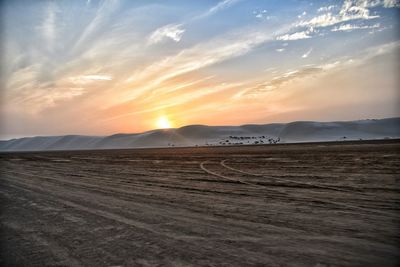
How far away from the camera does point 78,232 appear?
6.28 meters

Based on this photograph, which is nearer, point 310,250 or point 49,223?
point 310,250

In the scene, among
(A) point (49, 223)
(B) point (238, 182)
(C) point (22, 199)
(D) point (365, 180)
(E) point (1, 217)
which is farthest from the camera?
(B) point (238, 182)

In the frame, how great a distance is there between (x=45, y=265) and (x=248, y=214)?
4320 mm

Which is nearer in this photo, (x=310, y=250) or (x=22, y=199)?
(x=310, y=250)

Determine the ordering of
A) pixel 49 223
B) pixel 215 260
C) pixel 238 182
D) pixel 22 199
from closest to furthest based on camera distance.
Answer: pixel 215 260 < pixel 49 223 < pixel 22 199 < pixel 238 182

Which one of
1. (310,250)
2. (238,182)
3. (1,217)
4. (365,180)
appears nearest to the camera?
(310,250)

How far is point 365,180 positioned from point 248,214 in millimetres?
7362

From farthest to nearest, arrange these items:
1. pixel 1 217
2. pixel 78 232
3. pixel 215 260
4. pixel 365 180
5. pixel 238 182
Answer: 1. pixel 238 182
2. pixel 365 180
3. pixel 1 217
4. pixel 78 232
5. pixel 215 260

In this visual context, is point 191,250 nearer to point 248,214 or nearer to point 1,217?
point 248,214

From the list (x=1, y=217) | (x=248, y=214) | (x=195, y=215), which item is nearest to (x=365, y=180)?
(x=248, y=214)

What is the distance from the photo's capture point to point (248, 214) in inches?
293

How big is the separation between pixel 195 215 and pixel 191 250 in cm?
250

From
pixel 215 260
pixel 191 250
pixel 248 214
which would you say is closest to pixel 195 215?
pixel 248 214

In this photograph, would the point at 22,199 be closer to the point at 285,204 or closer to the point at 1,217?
the point at 1,217
